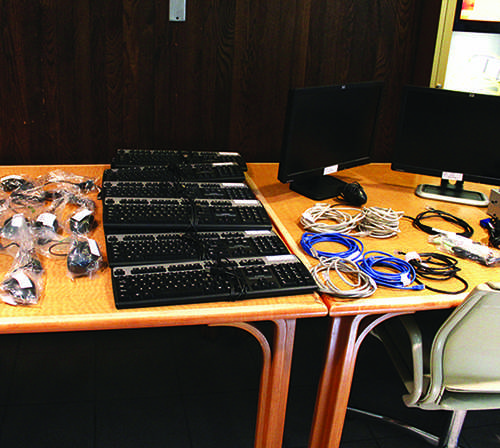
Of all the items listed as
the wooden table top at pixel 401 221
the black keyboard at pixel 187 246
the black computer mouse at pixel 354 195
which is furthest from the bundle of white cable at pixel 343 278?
the black computer mouse at pixel 354 195

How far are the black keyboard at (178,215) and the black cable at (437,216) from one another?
1.91ft

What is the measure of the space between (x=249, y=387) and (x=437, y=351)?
987mm

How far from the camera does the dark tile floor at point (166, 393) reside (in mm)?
2092

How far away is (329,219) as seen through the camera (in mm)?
2043

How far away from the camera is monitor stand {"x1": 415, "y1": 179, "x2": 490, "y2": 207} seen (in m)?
2.29

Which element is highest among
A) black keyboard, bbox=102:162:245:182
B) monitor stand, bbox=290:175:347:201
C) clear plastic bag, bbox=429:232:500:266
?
black keyboard, bbox=102:162:245:182

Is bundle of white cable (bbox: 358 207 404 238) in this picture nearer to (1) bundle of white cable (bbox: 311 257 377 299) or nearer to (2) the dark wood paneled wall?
(1) bundle of white cable (bbox: 311 257 377 299)

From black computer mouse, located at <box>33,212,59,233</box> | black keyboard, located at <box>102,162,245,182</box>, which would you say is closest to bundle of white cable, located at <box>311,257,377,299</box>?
black keyboard, located at <box>102,162,245,182</box>

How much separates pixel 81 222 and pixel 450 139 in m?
1.48

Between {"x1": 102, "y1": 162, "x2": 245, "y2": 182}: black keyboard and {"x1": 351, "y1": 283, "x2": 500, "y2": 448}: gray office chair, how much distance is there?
909 millimetres

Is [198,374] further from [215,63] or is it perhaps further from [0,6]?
[0,6]

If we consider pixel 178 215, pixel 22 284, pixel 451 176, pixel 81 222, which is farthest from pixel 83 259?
pixel 451 176

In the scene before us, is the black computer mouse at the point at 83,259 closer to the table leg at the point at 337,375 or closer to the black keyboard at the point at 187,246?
the black keyboard at the point at 187,246

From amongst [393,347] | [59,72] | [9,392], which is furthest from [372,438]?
[59,72]
